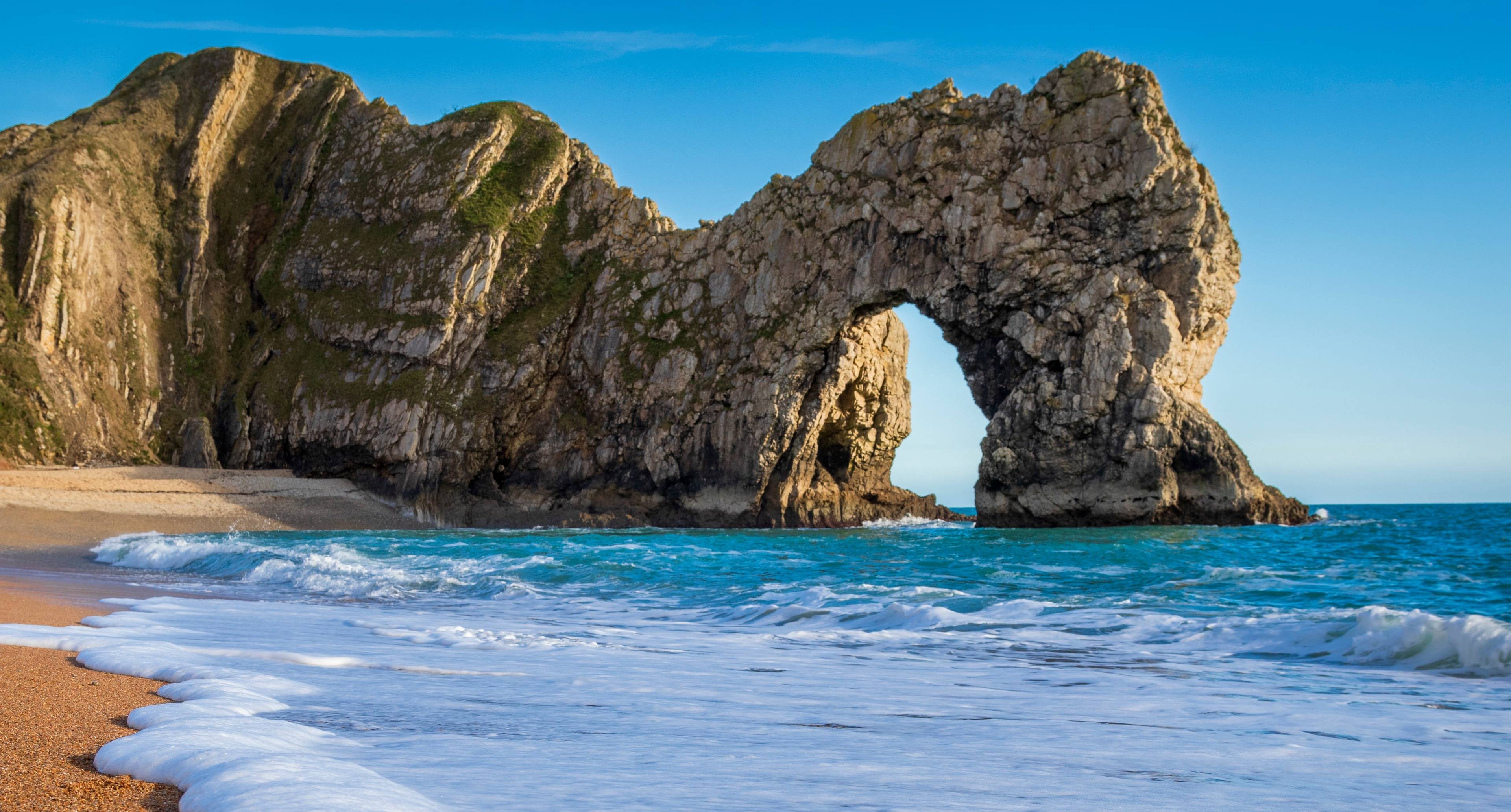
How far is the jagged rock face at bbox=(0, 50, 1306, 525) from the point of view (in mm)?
32469

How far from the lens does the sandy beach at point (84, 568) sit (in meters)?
2.48

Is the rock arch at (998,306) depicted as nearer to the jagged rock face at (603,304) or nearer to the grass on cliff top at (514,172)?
the jagged rock face at (603,304)

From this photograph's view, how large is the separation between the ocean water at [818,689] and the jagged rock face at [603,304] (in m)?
21.3

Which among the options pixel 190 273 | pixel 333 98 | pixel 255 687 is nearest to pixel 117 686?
pixel 255 687

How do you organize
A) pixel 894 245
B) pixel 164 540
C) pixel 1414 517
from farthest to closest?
pixel 1414 517 → pixel 894 245 → pixel 164 540

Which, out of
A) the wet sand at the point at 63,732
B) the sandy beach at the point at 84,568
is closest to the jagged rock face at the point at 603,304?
the sandy beach at the point at 84,568

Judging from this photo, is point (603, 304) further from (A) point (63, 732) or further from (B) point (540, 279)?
(A) point (63, 732)

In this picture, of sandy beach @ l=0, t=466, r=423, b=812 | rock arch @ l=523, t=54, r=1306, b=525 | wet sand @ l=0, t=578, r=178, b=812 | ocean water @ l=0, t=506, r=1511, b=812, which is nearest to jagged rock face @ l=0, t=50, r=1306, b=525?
rock arch @ l=523, t=54, r=1306, b=525

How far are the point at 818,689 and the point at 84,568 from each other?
13.7m

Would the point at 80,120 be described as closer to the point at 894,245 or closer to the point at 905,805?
the point at 894,245

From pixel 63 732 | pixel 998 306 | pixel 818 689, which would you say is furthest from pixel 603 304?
pixel 63 732

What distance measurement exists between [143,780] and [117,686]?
5.71 feet

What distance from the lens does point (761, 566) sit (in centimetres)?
1397

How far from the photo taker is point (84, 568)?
14211 mm
